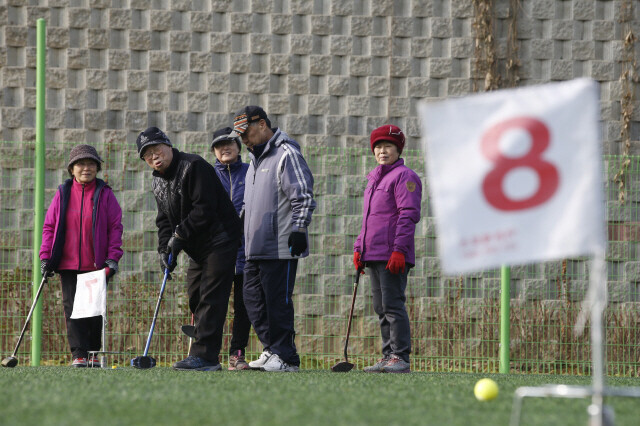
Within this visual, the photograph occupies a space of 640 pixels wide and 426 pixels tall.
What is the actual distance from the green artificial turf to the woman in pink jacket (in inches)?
62.2

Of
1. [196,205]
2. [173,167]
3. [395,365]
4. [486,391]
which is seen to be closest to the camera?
[486,391]

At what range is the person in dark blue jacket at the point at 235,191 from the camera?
642cm

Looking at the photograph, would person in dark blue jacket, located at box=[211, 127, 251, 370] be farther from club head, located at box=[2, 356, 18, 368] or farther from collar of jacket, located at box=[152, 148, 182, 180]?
club head, located at box=[2, 356, 18, 368]

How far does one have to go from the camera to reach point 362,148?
7781mm

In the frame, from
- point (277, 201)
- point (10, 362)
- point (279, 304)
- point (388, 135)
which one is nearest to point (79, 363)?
point (10, 362)

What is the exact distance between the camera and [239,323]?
21.2ft

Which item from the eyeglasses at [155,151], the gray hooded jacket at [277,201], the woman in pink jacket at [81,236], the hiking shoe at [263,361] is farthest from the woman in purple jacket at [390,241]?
the woman in pink jacket at [81,236]

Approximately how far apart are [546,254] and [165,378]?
258 cm

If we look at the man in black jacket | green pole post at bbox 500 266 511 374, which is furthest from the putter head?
green pole post at bbox 500 266 511 374

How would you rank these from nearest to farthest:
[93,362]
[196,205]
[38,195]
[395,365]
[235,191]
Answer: [196,205]
[395,365]
[93,362]
[235,191]
[38,195]

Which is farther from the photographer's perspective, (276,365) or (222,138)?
(222,138)

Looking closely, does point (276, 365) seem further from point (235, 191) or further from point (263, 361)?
point (235, 191)

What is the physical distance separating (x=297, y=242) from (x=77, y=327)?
1934 mm

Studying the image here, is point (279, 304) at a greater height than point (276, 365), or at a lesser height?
greater
